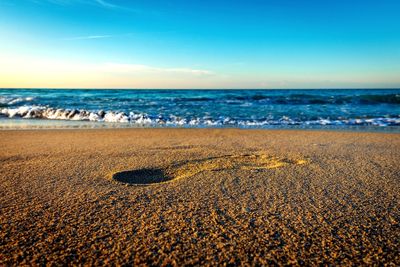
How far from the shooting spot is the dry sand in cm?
114

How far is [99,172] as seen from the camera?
2.22 m

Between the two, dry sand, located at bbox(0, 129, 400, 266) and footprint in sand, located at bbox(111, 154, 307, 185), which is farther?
footprint in sand, located at bbox(111, 154, 307, 185)

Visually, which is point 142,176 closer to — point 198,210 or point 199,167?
point 199,167

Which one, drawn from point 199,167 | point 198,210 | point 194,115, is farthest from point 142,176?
point 194,115

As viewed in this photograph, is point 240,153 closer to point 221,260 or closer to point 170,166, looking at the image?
point 170,166

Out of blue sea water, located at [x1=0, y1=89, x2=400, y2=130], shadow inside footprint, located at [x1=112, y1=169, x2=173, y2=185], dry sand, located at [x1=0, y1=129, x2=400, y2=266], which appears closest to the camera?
dry sand, located at [x1=0, y1=129, x2=400, y2=266]

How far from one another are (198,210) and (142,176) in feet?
2.70

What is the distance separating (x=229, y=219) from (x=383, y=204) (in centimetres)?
99

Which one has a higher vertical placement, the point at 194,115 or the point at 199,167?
the point at 199,167

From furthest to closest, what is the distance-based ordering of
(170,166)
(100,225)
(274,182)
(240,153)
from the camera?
(240,153), (170,166), (274,182), (100,225)

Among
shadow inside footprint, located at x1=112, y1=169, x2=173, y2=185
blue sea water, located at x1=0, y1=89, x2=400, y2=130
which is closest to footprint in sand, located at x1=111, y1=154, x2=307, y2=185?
shadow inside footprint, located at x1=112, y1=169, x2=173, y2=185

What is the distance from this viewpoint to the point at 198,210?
4.99 feet

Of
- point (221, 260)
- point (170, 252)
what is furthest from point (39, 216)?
point (221, 260)

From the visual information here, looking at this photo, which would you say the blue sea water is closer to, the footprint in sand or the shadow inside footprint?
the footprint in sand
